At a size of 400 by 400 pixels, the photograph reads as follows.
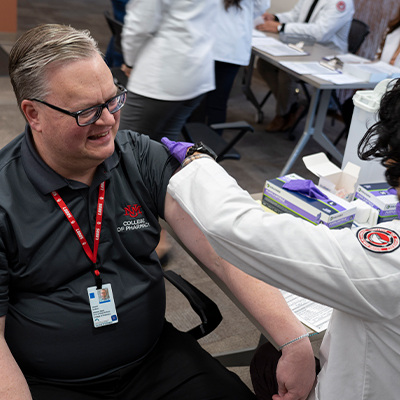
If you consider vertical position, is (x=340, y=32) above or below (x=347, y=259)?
below

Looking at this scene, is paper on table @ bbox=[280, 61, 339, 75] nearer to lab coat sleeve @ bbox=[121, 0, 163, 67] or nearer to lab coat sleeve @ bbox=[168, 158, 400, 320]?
lab coat sleeve @ bbox=[121, 0, 163, 67]

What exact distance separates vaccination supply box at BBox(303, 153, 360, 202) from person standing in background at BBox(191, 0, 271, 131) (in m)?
1.54

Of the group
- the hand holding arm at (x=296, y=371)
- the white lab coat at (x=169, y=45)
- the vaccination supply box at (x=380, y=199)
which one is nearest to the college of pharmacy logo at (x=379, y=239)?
the hand holding arm at (x=296, y=371)

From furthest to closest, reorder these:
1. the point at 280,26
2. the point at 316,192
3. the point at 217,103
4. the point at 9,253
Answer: the point at 280,26
the point at 217,103
the point at 316,192
the point at 9,253

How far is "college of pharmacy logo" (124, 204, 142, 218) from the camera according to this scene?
1.49 metres

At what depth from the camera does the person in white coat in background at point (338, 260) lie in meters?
0.95

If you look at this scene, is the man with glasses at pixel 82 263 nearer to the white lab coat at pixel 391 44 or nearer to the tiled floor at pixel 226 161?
the tiled floor at pixel 226 161

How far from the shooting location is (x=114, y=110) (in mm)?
1424

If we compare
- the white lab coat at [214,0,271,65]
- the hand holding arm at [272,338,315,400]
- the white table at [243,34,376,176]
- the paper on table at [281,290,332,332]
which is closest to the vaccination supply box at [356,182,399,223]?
the paper on table at [281,290,332,332]

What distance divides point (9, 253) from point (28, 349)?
0.85ft

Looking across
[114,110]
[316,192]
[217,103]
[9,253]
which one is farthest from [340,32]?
[9,253]

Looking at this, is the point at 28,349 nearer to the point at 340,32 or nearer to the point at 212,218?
the point at 212,218

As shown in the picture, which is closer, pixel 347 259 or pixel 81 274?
pixel 347 259

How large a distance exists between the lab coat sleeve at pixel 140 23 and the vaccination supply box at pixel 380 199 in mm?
1200
